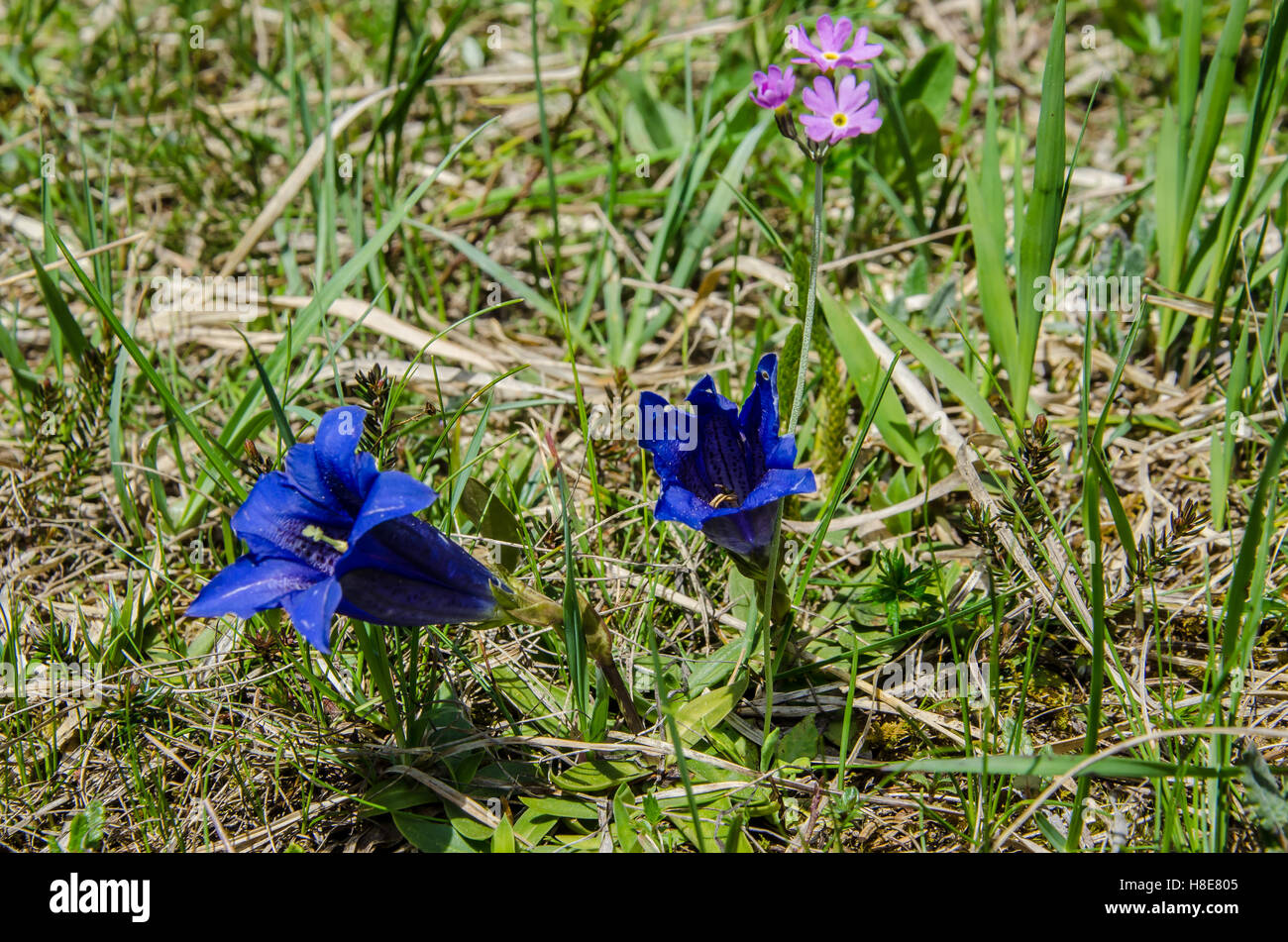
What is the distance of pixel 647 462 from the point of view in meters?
2.86

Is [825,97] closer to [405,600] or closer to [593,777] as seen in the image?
[405,600]

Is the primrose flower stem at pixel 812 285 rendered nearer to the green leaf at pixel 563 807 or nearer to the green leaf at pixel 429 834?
the green leaf at pixel 563 807

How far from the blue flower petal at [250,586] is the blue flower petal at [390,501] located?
0.21 m

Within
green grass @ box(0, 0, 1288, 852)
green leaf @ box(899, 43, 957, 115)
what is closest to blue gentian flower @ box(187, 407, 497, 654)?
green grass @ box(0, 0, 1288, 852)

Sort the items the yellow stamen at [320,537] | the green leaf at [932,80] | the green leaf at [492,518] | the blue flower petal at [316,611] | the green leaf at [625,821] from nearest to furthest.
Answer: the blue flower petal at [316,611] < the yellow stamen at [320,537] < the green leaf at [625,821] < the green leaf at [492,518] < the green leaf at [932,80]

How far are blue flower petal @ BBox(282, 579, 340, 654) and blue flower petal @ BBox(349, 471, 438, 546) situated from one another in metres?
0.09

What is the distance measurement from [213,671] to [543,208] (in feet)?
7.21

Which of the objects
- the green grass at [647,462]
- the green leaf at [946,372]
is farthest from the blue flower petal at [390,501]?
the green leaf at [946,372]

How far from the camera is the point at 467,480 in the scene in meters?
2.37

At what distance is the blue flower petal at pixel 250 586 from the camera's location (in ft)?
5.46

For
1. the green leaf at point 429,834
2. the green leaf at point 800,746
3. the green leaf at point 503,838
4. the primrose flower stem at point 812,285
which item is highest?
the primrose flower stem at point 812,285
